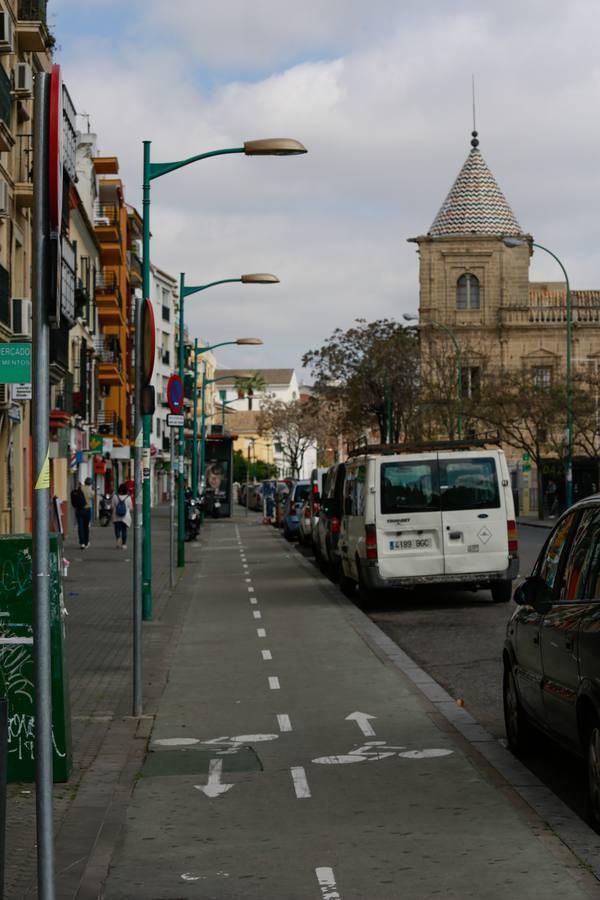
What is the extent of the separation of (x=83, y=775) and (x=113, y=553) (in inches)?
1207

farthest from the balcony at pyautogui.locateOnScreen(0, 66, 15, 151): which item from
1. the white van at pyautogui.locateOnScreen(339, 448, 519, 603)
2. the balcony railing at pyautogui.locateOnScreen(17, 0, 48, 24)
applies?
the white van at pyautogui.locateOnScreen(339, 448, 519, 603)

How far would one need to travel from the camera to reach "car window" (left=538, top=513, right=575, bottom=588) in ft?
29.3

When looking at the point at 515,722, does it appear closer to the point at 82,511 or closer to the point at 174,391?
the point at 174,391

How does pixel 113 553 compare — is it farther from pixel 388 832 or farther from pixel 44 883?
pixel 44 883

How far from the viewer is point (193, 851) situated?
7.47 meters

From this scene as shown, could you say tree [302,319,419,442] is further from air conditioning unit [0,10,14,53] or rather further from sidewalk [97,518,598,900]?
sidewalk [97,518,598,900]

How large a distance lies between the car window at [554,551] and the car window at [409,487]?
38.7 feet

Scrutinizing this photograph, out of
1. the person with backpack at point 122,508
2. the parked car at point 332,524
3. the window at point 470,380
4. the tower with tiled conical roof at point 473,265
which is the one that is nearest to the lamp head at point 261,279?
the parked car at point 332,524

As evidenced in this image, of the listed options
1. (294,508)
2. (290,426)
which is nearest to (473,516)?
(294,508)

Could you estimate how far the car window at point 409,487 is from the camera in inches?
836

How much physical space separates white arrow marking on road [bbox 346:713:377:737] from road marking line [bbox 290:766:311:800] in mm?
1350

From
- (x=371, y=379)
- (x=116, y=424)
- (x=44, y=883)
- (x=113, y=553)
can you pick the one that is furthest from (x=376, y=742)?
(x=116, y=424)

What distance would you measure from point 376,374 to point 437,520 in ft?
163

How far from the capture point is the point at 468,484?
70.0ft
